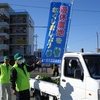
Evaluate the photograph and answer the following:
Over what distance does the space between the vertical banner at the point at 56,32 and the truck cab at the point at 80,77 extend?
322 cm

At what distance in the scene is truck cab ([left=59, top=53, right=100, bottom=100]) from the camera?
4664mm

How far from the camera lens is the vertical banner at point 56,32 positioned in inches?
359

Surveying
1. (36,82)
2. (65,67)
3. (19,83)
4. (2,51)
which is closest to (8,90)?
(36,82)

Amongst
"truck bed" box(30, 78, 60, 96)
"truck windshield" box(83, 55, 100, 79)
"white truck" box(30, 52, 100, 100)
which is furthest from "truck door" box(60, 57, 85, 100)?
"truck bed" box(30, 78, 60, 96)

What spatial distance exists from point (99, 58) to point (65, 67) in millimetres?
895

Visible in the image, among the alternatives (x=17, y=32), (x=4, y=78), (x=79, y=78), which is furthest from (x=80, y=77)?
(x=17, y=32)

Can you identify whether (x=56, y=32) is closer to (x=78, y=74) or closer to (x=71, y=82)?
(x=71, y=82)

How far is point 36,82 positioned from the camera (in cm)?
729

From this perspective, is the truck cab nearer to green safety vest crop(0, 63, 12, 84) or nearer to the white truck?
the white truck

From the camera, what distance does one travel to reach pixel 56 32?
9.76 meters

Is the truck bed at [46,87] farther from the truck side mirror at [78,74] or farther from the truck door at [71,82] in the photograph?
the truck side mirror at [78,74]

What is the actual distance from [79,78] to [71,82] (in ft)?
1.29

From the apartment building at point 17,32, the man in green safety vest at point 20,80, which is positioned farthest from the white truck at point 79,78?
the apartment building at point 17,32

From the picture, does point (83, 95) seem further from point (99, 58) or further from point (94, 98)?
point (99, 58)
